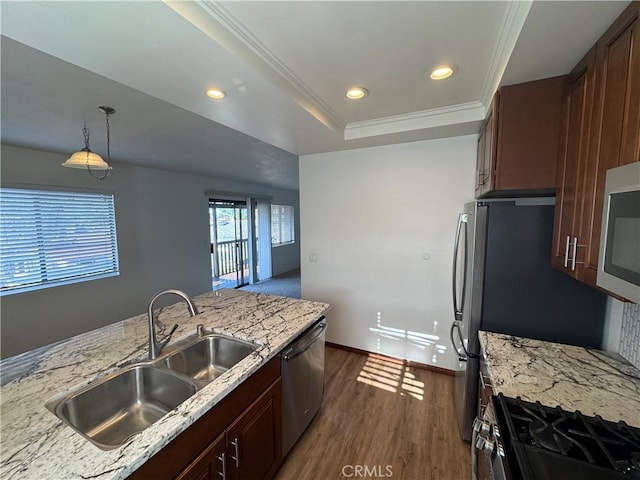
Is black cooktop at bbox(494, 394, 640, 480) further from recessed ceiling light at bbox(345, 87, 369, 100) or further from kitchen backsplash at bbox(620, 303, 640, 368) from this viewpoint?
recessed ceiling light at bbox(345, 87, 369, 100)

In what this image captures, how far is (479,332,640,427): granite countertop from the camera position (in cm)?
108

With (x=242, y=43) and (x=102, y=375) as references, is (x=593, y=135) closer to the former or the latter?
(x=242, y=43)

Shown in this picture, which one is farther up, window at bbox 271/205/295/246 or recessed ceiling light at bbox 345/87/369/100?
recessed ceiling light at bbox 345/87/369/100

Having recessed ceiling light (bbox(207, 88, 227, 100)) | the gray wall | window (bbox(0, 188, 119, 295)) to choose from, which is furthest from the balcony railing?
recessed ceiling light (bbox(207, 88, 227, 100))

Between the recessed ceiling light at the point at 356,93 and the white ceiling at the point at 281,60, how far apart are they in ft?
0.21

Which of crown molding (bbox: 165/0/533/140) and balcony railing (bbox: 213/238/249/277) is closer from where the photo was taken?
crown molding (bbox: 165/0/533/140)

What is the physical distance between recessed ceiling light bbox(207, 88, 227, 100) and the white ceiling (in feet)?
0.15

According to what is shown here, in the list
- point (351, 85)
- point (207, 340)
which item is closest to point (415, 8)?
point (351, 85)

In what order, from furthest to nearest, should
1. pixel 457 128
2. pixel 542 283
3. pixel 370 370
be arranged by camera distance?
pixel 370 370 → pixel 457 128 → pixel 542 283

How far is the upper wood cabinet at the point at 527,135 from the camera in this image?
1.50 m

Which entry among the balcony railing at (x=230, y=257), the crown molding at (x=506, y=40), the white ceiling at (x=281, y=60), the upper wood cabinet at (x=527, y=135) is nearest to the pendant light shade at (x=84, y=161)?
the white ceiling at (x=281, y=60)

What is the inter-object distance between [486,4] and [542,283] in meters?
1.49

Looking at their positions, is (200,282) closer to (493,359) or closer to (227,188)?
(227,188)

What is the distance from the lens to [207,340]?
63.7 inches
